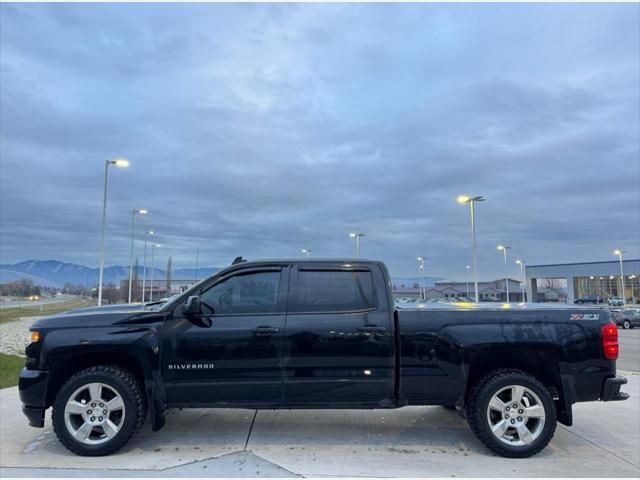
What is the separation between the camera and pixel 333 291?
4.89 metres

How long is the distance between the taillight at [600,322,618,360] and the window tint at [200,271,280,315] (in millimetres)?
3195

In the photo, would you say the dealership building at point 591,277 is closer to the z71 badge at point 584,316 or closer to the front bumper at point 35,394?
the z71 badge at point 584,316

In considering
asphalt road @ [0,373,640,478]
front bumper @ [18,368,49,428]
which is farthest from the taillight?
front bumper @ [18,368,49,428]

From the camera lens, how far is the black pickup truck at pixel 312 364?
4.55m

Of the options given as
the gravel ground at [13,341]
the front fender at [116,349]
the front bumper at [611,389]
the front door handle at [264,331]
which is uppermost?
the front door handle at [264,331]

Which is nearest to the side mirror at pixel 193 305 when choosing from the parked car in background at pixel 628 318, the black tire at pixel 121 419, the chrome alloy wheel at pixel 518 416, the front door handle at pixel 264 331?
the front door handle at pixel 264 331

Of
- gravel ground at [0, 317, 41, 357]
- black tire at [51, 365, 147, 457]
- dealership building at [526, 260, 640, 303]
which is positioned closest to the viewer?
black tire at [51, 365, 147, 457]

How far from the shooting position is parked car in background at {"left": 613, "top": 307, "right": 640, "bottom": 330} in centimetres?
3044

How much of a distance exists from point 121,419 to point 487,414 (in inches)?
137

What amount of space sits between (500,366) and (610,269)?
72.1 m

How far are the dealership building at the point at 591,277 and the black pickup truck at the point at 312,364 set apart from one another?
6848 centimetres

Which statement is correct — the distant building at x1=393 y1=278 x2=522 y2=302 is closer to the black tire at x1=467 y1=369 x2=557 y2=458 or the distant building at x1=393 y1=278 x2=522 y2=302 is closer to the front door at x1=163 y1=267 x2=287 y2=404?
the black tire at x1=467 y1=369 x2=557 y2=458

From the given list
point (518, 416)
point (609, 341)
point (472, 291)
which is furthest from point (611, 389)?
point (472, 291)

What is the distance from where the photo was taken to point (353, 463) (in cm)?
434
